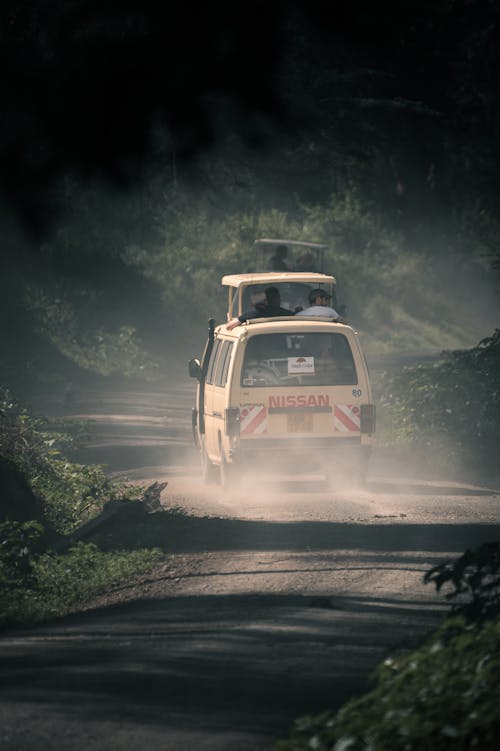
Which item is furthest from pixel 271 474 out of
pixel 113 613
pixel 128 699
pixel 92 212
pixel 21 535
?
pixel 92 212

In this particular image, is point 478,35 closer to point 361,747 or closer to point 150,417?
point 150,417

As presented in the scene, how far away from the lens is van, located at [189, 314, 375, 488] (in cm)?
1670

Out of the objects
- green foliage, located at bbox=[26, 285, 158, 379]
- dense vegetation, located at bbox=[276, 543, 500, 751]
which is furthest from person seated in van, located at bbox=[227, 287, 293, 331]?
green foliage, located at bbox=[26, 285, 158, 379]

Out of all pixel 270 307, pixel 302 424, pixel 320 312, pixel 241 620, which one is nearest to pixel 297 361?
pixel 302 424

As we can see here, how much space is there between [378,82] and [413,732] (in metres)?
15.7

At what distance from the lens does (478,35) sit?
25.9 m

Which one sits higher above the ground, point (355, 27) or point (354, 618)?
point (355, 27)

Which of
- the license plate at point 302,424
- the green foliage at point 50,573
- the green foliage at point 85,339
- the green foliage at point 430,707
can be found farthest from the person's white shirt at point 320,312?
the green foliage at point 85,339

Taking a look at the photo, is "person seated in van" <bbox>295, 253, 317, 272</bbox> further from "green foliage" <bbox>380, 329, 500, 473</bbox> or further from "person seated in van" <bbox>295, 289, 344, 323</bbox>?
"green foliage" <bbox>380, 329, 500, 473</bbox>

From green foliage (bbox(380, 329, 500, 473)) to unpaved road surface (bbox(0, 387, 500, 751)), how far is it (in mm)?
2457

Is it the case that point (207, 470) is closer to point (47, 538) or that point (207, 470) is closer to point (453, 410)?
point (47, 538)

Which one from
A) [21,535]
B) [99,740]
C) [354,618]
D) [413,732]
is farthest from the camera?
[21,535]

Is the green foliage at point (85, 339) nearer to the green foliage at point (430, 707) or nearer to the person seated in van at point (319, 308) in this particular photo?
the person seated in van at point (319, 308)

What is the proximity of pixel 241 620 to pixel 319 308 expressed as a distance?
8.00 m
